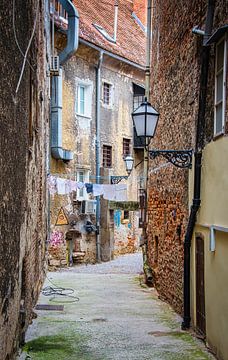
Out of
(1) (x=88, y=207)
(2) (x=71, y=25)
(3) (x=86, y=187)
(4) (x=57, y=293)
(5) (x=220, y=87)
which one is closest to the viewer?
(5) (x=220, y=87)

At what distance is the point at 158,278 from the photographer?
12812 millimetres

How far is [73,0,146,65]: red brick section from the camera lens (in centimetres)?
2356

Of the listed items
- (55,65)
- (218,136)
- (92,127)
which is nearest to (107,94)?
(92,127)

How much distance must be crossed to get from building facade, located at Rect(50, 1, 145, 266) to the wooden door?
11.8m

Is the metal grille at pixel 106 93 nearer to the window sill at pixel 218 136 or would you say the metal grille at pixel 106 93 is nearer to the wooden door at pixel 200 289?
the wooden door at pixel 200 289

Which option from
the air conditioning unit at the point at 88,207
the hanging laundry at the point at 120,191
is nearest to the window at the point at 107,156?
the air conditioning unit at the point at 88,207

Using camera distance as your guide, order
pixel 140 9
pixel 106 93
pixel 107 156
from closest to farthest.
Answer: pixel 106 93, pixel 107 156, pixel 140 9

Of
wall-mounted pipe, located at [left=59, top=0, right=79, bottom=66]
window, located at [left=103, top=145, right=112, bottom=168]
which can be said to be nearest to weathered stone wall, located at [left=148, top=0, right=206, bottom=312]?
wall-mounted pipe, located at [left=59, top=0, right=79, bottom=66]

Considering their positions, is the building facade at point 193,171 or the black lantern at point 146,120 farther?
the black lantern at point 146,120

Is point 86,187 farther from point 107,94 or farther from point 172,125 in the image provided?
point 172,125

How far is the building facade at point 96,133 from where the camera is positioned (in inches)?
830

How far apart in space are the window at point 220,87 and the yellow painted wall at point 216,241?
0.27 m

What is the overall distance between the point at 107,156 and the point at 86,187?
567 cm

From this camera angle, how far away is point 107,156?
2445 cm
